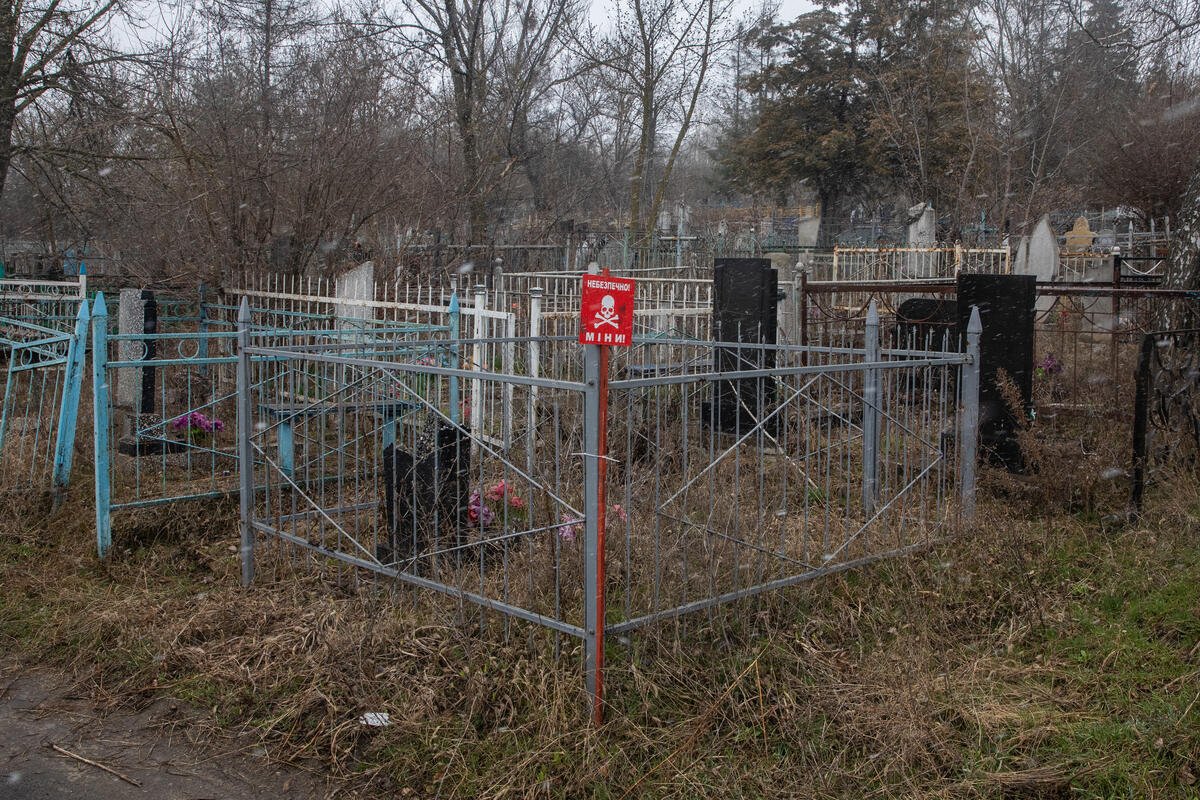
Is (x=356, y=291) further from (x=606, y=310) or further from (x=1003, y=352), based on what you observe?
(x=606, y=310)

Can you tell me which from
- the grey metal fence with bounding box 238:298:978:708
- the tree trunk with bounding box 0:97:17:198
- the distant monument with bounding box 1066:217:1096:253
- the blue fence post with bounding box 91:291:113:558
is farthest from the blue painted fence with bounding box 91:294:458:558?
the distant monument with bounding box 1066:217:1096:253

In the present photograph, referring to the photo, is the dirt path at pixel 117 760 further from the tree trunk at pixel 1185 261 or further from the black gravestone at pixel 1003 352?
the tree trunk at pixel 1185 261

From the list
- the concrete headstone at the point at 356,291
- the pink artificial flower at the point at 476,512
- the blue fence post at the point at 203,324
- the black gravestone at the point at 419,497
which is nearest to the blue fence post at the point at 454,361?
the pink artificial flower at the point at 476,512

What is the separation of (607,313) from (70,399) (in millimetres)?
4331

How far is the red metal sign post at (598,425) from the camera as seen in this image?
11.0 feet

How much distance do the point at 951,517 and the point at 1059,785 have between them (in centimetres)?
245

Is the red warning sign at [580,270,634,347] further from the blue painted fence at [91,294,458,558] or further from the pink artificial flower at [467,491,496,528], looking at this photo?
the pink artificial flower at [467,491,496,528]

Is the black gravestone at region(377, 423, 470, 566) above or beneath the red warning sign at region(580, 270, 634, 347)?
beneath

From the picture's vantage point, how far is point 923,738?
344 centimetres

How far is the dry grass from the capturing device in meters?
3.36

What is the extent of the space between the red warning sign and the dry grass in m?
1.25

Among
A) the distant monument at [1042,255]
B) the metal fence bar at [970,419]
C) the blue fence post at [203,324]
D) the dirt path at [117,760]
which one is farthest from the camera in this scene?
the distant monument at [1042,255]

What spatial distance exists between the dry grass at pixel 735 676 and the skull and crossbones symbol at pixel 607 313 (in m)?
1.29

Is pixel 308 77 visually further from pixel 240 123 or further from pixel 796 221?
pixel 796 221
